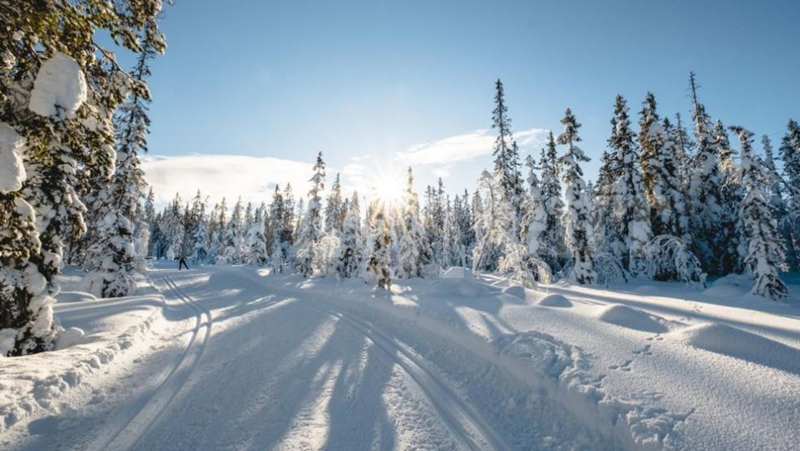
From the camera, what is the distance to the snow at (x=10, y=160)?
453 centimetres

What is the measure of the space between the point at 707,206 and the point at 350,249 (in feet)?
96.2

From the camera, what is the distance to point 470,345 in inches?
341

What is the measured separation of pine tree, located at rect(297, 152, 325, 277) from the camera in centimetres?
3444

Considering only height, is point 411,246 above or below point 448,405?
above

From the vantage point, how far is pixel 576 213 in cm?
2595

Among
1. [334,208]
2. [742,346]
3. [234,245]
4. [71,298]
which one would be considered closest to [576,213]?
[742,346]

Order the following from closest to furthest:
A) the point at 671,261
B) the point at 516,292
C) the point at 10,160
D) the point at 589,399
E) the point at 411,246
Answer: the point at 10,160, the point at 589,399, the point at 516,292, the point at 671,261, the point at 411,246

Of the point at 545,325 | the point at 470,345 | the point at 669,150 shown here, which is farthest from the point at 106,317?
the point at 669,150

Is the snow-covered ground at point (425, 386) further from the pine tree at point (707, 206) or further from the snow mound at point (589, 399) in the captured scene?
the pine tree at point (707, 206)

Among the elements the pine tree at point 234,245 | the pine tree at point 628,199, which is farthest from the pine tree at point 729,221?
the pine tree at point 234,245

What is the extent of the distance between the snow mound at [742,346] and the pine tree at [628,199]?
22.2 metres

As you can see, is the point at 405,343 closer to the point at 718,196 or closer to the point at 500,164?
the point at 500,164

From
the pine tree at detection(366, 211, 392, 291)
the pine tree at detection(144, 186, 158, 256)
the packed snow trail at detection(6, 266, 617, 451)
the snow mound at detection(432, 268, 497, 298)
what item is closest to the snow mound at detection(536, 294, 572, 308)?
the snow mound at detection(432, 268, 497, 298)

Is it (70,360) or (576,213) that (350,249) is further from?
(70,360)
